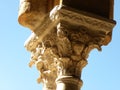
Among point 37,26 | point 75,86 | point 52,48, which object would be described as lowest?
point 75,86

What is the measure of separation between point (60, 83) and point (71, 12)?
904 mm

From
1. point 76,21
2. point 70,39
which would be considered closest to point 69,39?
point 70,39

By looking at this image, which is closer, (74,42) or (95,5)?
(74,42)

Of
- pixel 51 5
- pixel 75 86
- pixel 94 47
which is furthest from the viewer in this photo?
pixel 51 5

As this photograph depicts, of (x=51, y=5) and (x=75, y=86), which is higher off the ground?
(x=51, y=5)

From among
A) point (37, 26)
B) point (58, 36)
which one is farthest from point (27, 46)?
point (58, 36)

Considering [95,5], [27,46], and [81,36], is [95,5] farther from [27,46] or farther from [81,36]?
[27,46]

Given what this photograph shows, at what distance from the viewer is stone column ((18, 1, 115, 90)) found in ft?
16.0

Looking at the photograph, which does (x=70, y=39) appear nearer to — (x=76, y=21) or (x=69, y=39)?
(x=69, y=39)

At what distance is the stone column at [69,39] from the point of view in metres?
4.89

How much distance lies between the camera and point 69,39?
4914 millimetres

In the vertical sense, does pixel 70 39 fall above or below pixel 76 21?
below

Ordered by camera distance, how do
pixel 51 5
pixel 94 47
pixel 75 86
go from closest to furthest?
1. pixel 75 86
2. pixel 94 47
3. pixel 51 5

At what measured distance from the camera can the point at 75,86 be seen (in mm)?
4773
